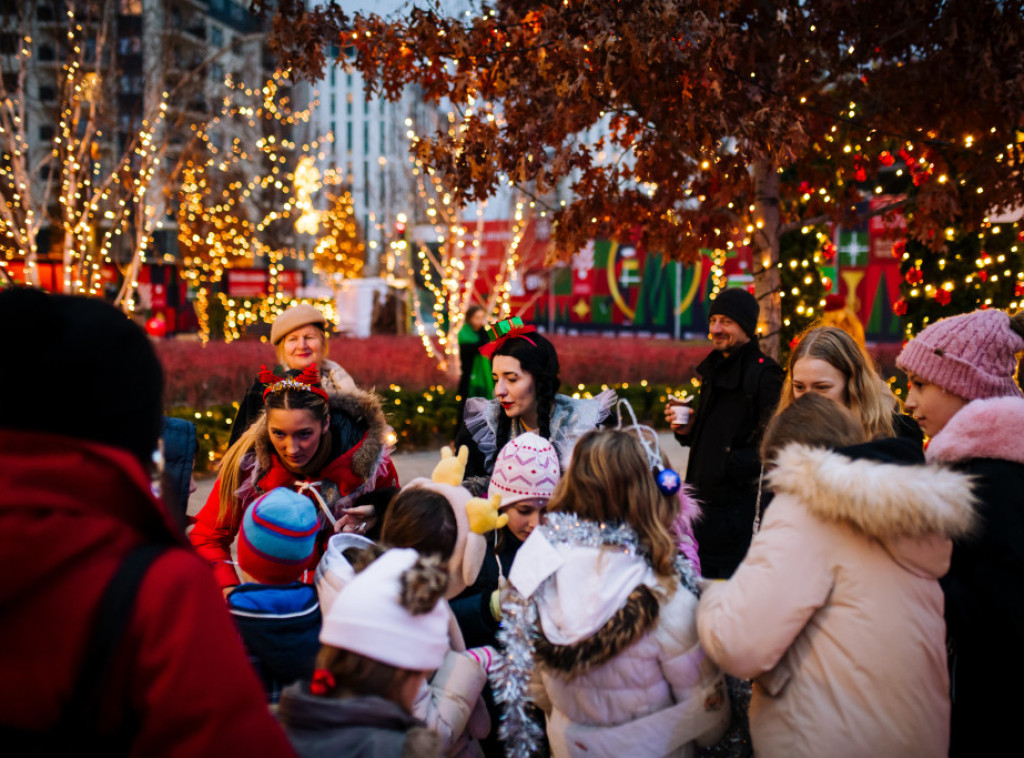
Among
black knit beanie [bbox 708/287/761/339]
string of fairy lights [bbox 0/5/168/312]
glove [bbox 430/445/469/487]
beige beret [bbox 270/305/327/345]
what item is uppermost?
string of fairy lights [bbox 0/5/168/312]

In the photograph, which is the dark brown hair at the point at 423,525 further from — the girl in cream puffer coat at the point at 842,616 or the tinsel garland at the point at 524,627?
the girl in cream puffer coat at the point at 842,616

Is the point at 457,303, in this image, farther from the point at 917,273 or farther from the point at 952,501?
the point at 952,501

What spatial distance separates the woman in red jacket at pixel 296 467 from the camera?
10.4 feet

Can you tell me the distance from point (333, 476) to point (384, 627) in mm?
1722

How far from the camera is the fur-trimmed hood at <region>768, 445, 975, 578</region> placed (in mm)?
1906

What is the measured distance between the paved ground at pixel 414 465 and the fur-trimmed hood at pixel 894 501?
664 centimetres

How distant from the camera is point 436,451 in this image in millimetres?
10867

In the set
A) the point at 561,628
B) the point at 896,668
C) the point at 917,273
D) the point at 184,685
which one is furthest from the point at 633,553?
the point at 917,273

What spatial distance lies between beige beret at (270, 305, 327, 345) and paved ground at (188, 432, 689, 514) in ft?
11.6

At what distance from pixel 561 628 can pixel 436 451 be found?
882 centimetres

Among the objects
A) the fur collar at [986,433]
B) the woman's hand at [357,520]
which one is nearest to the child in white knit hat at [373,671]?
the woman's hand at [357,520]

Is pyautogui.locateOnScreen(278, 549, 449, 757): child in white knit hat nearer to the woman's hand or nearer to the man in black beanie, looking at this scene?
the woman's hand

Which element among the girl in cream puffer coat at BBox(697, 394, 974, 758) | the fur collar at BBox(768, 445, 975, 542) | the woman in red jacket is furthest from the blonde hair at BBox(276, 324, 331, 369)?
the fur collar at BBox(768, 445, 975, 542)

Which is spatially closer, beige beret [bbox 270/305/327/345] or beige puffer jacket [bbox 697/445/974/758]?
beige puffer jacket [bbox 697/445/974/758]
